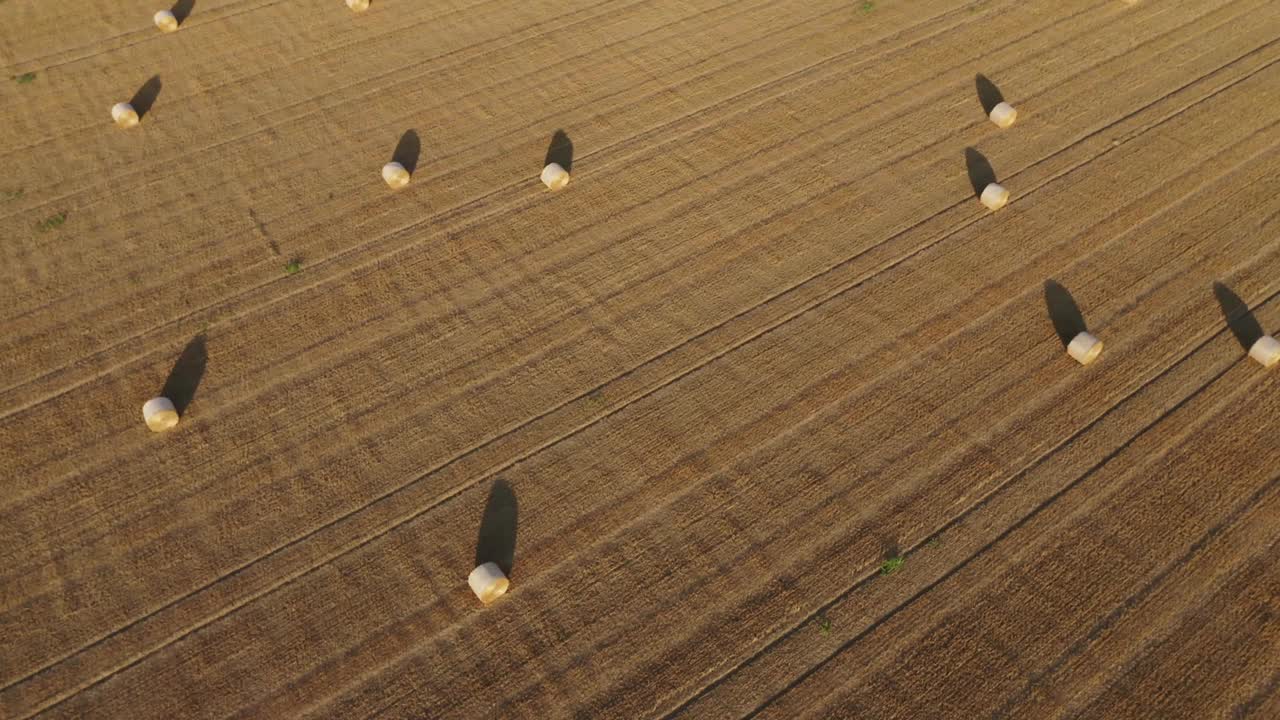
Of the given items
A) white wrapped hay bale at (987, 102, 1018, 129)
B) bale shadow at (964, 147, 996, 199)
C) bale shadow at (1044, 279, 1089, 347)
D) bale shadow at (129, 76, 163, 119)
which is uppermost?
A: white wrapped hay bale at (987, 102, 1018, 129)

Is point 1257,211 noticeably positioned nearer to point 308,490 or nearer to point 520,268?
point 520,268

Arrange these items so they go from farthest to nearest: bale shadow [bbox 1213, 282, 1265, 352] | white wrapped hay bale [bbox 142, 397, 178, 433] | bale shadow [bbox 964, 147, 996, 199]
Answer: bale shadow [bbox 964, 147, 996, 199]
bale shadow [bbox 1213, 282, 1265, 352]
white wrapped hay bale [bbox 142, 397, 178, 433]

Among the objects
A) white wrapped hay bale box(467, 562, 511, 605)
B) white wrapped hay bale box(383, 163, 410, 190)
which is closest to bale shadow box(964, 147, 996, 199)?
white wrapped hay bale box(383, 163, 410, 190)

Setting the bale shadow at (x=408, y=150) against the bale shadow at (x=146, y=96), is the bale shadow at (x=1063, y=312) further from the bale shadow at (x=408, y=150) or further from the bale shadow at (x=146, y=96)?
the bale shadow at (x=146, y=96)

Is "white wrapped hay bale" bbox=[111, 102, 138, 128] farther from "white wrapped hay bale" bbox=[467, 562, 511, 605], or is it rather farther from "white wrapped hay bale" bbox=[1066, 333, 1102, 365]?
"white wrapped hay bale" bbox=[1066, 333, 1102, 365]

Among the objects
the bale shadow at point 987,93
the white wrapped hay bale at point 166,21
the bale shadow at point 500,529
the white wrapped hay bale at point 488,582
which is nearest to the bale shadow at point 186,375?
the bale shadow at point 500,529
